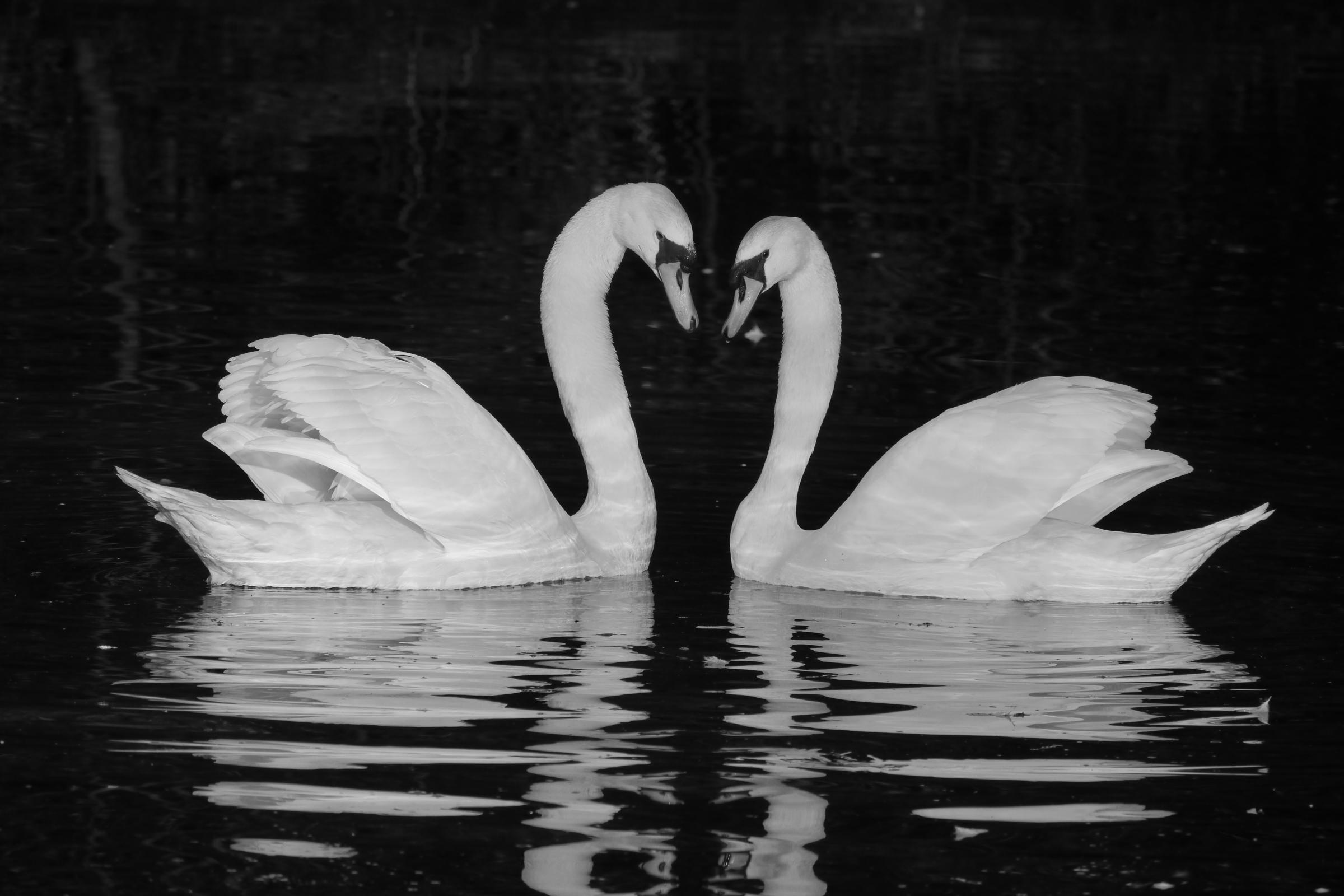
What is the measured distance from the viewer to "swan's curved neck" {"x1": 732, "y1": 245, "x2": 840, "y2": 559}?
8891 mm

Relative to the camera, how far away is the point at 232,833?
560 centimetres

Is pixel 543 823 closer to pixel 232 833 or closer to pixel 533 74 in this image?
pixel 232 833

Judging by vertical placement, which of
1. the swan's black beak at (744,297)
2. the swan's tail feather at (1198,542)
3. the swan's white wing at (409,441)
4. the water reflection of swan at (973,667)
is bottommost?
the water reflection of swan at (973,667)

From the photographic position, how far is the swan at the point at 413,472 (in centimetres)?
816

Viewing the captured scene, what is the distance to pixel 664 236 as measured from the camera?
873 centimetres

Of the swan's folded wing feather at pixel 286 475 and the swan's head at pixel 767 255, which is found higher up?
the swan's head at pixel 767 255

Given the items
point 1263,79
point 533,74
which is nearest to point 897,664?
point 533,74

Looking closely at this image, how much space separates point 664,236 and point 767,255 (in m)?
0.42

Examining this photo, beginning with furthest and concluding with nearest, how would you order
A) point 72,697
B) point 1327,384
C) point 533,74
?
point 533,74
point 1327,384
point 72,697

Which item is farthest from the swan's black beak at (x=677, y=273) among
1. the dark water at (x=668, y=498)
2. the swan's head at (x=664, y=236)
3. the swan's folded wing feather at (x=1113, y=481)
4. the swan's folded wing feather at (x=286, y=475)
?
the swan's folded wing feather at (x=1113, y=481)

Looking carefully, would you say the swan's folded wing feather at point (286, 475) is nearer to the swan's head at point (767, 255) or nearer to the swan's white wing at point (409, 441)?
the swan's white wing at point (409, 441)

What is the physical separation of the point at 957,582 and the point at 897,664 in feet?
3.84

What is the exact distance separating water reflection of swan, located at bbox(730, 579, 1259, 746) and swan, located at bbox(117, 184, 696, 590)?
74 centimetres

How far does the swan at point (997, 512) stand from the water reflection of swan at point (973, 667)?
86mm
